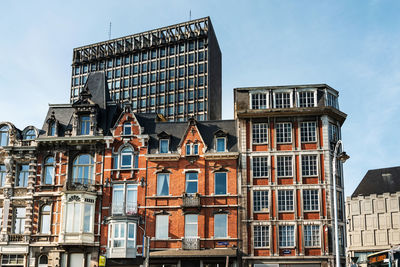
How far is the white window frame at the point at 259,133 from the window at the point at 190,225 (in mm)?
8425

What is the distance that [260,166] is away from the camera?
43.1 meters

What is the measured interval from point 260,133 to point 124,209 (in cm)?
1362

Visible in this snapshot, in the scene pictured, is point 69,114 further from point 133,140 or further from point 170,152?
point 170,152

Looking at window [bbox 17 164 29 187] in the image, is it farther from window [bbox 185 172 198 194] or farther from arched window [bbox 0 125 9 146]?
window [bbox 185 172 198 194]

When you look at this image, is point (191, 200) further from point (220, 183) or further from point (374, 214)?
point (374, 214)

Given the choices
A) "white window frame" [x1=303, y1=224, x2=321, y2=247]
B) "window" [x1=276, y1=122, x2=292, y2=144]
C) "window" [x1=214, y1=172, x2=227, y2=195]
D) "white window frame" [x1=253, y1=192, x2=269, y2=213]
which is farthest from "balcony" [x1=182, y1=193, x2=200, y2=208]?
"white window frame" [x1=303, y1=224, x2=321, y2=247]

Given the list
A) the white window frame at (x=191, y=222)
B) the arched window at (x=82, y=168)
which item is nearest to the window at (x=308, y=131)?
the white window frame at (x=191, y=222)

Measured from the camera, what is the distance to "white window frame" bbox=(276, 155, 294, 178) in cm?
4266

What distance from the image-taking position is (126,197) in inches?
1750

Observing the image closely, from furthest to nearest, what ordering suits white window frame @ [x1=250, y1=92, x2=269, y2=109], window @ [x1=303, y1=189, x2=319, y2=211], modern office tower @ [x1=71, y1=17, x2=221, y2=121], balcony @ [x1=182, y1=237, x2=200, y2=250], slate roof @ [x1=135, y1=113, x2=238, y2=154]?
modern office tower @ [x1=71, y1=17, x2=221, y2=121] < slate roof @ [x1=135, y1=113, x2=238, y2=154] < white window frame @ [x1=250, y1=92, x2=269, y2=109] < balcony @ [x1=182, y1=237, x2=200, y2=250] < window @ [x1=303, y1=189, x2=319, y2=211]

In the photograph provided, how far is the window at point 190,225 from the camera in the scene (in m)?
42.5

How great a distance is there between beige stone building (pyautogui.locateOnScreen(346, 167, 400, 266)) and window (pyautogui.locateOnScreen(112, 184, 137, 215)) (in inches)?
2355

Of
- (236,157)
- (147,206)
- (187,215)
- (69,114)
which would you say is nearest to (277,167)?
(236,157)

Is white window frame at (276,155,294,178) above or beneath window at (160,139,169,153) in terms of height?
beneath
